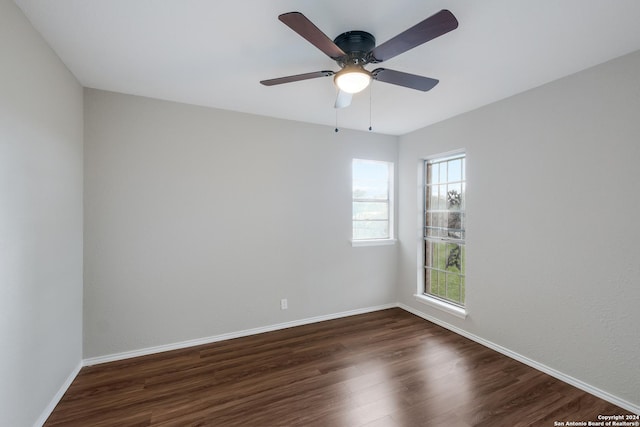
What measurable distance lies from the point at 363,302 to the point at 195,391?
2.36 m

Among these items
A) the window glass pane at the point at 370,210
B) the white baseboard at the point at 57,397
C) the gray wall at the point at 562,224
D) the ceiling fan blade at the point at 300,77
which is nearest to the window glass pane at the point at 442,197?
the gray wall at the point at 562,224

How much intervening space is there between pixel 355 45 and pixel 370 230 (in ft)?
8.89

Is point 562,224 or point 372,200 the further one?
point 372,200

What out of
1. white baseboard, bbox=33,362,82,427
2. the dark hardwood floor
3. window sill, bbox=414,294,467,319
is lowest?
the dark hardwood floor

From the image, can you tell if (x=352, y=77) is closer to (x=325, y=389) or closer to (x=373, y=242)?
(x=325, y=389)

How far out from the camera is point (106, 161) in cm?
258

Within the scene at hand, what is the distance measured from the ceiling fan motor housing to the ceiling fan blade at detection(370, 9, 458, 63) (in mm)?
106

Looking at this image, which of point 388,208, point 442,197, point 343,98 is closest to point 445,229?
point 442,197

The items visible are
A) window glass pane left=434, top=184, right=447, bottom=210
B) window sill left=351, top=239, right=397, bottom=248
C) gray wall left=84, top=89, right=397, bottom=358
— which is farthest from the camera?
window sill left=351, top=239, right=397, bottom=248

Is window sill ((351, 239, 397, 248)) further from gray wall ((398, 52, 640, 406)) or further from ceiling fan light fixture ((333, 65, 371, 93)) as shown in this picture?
ceiling fan light fixture ((333, 65, 371, 93))

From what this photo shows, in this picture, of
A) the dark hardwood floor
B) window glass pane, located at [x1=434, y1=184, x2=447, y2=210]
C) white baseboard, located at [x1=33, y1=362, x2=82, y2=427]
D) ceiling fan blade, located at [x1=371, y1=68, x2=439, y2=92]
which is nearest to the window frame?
window glass pane, located at [x1=434, y1=184, x2=447, y2=210]

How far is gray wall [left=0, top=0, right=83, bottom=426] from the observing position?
4.88 ft

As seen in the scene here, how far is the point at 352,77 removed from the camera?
165 centimetres

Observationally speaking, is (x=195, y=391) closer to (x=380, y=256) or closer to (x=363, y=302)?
(x=363, y=302)
